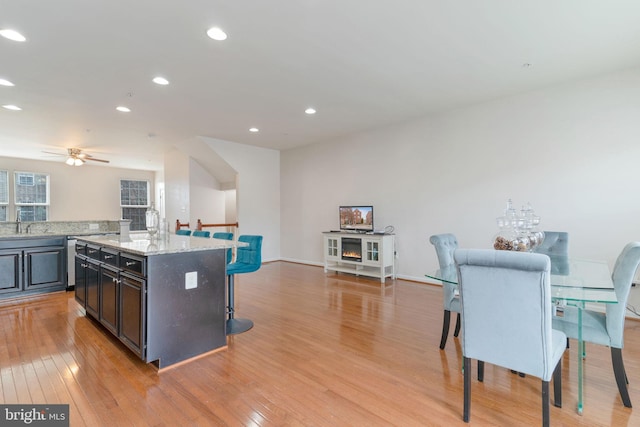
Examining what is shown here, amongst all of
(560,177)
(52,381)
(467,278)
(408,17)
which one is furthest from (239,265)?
(560,177)

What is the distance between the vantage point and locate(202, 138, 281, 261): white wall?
6.95 meters

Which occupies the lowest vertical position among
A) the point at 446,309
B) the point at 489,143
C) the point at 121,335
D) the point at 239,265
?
the point at 121,335

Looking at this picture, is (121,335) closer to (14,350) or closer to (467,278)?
(14,350)

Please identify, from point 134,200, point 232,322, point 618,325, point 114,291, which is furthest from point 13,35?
point 134,200

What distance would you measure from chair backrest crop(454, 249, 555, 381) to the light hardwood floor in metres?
0.42

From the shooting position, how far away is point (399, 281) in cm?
542

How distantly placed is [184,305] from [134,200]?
32.3 feet

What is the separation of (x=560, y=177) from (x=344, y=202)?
11.6 feet

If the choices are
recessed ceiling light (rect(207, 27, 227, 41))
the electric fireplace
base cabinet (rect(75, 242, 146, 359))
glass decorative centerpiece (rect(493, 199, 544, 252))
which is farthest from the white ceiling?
the electric fireplace

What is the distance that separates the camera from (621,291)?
1.93 meters

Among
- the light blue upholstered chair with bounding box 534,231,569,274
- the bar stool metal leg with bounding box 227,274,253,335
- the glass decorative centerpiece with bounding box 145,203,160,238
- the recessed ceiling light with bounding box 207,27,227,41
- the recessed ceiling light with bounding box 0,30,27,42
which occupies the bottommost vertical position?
the bar stool metal leg with bounding box 227,274,253,335

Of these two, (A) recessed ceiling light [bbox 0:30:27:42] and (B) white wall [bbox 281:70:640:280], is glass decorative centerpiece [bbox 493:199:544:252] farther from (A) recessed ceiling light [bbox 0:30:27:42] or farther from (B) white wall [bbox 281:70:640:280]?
(A) recessed ceiling light [bbox 0:30:27:42]

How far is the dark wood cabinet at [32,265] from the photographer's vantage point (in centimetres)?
420

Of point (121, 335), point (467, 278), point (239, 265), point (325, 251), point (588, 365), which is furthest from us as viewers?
point (325, 251)
